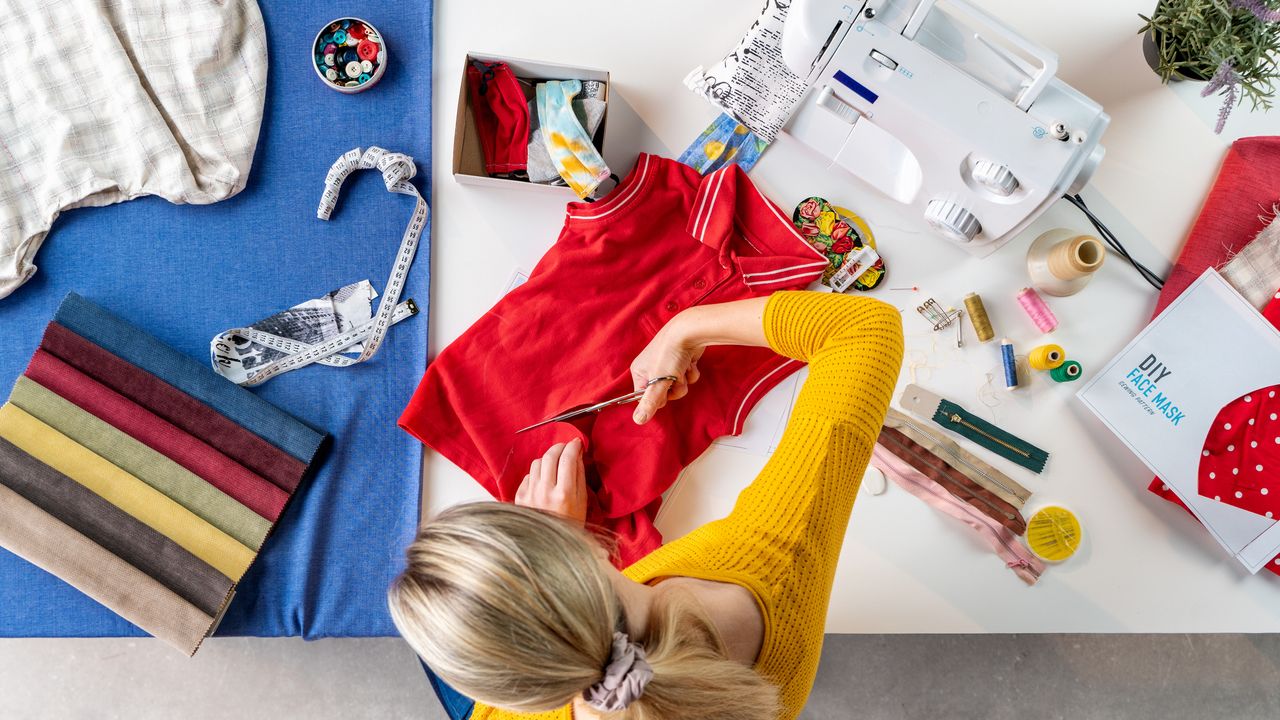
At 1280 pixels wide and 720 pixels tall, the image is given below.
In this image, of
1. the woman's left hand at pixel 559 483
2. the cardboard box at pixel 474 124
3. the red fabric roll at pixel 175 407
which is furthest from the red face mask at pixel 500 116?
the red fabric roll at pixel 175 407

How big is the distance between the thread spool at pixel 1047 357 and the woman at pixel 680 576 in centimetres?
52

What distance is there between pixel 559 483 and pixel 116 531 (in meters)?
0.92

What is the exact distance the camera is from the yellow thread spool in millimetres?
1525

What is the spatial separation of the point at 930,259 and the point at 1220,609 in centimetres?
93

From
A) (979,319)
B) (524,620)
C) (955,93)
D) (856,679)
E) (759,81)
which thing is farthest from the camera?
(856,679)

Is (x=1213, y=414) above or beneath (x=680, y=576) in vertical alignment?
above

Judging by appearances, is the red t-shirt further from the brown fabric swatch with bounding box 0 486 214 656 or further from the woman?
the brown fabric swatch with bounding box 0 486 214 656

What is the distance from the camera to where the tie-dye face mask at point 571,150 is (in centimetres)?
152

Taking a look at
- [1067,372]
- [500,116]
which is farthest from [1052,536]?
[500,116]

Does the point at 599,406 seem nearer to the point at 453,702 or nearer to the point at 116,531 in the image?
the point at 453,702

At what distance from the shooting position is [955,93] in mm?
1216

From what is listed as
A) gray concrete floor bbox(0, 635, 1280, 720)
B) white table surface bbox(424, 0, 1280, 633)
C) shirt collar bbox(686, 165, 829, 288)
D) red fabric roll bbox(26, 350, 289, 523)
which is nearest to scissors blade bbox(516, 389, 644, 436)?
white table surface bbox(424, 0, 1280, 633)

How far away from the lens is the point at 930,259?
5.18 ft

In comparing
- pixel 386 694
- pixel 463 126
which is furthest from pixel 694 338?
pixel 386 694
